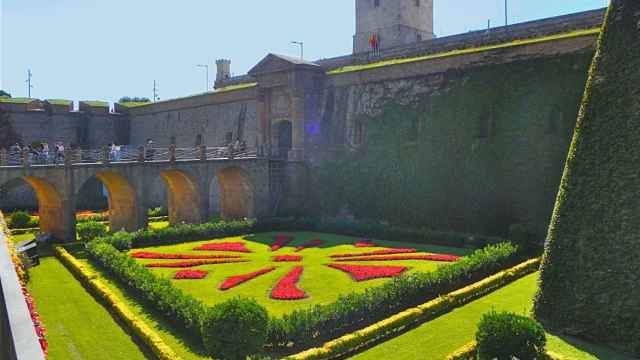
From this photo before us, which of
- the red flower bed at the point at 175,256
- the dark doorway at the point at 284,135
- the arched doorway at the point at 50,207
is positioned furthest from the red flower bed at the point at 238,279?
the dark doorway at the point at 284,135

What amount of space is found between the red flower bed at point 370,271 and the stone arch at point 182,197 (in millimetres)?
11520

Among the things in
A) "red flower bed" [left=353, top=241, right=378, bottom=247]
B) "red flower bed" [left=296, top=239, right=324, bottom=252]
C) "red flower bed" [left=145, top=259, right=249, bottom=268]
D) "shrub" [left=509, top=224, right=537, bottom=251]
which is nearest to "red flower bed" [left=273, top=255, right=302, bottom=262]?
"red flower bed" [left=145, top=259, right=249, bottom=268]

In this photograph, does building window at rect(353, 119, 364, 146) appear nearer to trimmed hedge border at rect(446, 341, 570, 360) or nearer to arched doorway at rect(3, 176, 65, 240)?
arched doorway at rect(3, 176, 65, 240)

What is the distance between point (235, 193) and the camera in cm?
2992

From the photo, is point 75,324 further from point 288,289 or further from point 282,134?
point 282,134

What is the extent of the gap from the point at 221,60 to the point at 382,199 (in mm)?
25749

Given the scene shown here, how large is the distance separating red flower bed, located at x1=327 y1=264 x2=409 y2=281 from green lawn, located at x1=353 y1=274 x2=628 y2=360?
2.96 metres

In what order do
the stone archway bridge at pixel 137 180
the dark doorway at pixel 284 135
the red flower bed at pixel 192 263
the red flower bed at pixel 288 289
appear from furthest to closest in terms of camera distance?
1. the dark doorway at pixel 284 135
2. the stone archway bridge at pixel 137 180
3. the red flower bed at pixel 192 263
4. the red flower bed at pixel 288 289

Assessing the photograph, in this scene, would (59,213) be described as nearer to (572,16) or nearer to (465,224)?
(465,224)

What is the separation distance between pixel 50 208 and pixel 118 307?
458 inches

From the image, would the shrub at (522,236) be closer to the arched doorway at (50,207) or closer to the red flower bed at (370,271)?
the red flower bed at (370,271)

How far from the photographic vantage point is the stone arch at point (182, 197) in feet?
88.9

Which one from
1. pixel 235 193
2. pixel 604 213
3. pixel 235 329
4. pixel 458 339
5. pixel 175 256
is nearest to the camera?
pixel 235 329

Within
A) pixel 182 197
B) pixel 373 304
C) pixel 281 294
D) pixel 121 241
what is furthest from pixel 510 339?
pixel 182 197
